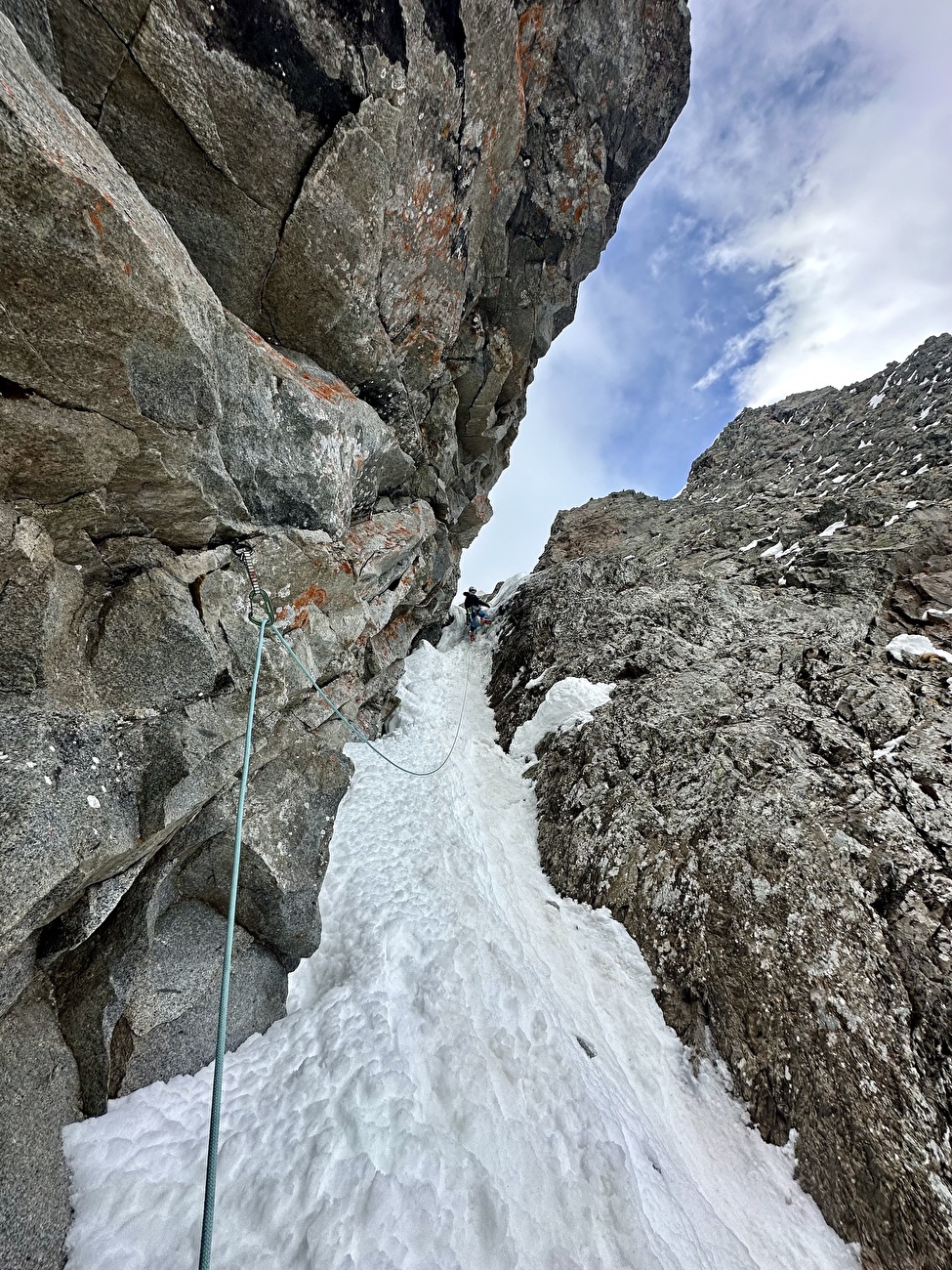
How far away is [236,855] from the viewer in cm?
411

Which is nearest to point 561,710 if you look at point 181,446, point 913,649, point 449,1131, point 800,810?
point 800,810

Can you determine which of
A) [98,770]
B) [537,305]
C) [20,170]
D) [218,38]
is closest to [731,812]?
[98,770]

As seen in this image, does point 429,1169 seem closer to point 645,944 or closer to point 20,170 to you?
point 645,944

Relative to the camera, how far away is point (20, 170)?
3752 mm

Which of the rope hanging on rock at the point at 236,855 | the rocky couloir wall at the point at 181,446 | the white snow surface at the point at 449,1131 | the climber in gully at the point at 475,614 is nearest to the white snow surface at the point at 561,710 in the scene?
the rope hanging on rock at the point at 236,855

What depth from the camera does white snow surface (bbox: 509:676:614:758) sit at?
15.1m

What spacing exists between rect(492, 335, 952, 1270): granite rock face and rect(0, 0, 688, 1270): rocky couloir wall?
7.06 meters

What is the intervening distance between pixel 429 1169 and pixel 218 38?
1388 cm

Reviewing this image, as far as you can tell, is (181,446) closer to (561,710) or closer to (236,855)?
(236,855)

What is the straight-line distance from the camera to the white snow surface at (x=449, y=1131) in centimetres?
474

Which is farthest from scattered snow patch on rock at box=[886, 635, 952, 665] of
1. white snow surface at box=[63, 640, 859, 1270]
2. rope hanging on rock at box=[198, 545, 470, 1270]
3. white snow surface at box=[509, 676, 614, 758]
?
rope hanging on rock at box=[198, 545, 470, 1270]

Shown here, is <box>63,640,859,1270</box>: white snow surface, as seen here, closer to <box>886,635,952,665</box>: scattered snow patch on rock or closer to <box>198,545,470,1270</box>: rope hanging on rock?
<box>198,545,470,1270</box>: rope hanging on rock

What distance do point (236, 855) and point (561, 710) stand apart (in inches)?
496

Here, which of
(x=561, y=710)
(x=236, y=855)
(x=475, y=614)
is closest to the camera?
(x=236, y=855)
